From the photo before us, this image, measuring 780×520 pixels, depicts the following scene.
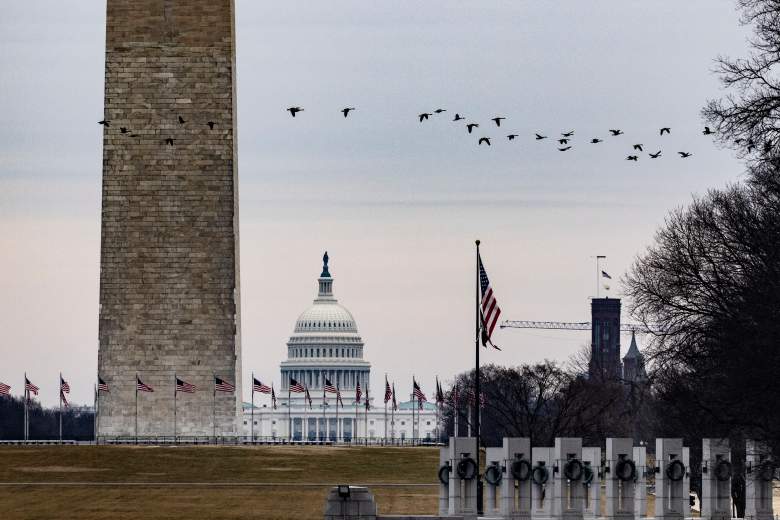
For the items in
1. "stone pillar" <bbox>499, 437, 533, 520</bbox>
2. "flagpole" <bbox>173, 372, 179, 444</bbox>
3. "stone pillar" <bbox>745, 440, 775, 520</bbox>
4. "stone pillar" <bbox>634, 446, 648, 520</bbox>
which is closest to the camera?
"stone pillar" <bbox>745, 440, 775, 520</bbox>

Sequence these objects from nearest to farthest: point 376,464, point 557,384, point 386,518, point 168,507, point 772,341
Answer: point 772,341
point 386,518
point 168,507
point 376,464
point 557,384

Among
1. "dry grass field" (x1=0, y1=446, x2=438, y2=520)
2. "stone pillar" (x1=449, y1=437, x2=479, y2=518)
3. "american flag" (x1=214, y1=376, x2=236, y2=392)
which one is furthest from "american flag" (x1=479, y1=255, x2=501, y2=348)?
"american flag" (x1=214, y1=376, x2=236, y2=392)

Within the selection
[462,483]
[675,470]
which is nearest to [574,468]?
[675,470]

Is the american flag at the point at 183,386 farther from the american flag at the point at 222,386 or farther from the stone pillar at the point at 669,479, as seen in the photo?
the stone pillar at the point at 669,479

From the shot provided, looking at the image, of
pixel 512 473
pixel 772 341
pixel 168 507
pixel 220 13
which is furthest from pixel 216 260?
pixel 772 341

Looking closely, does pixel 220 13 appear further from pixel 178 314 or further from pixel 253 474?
pixel 253 474

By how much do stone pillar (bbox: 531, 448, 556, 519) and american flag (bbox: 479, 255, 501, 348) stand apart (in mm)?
9513

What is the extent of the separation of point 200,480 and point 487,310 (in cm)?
2640

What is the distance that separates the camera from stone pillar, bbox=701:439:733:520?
6178 cm

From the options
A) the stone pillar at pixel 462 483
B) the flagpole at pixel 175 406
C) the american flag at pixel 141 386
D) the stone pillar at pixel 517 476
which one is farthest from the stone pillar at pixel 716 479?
the flagpole at pixel 175 406

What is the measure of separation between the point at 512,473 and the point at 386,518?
370 cm

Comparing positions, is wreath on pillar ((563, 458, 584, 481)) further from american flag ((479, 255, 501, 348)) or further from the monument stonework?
the monument stonework

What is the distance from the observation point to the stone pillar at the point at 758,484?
61.6 meters

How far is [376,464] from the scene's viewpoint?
10488cm
